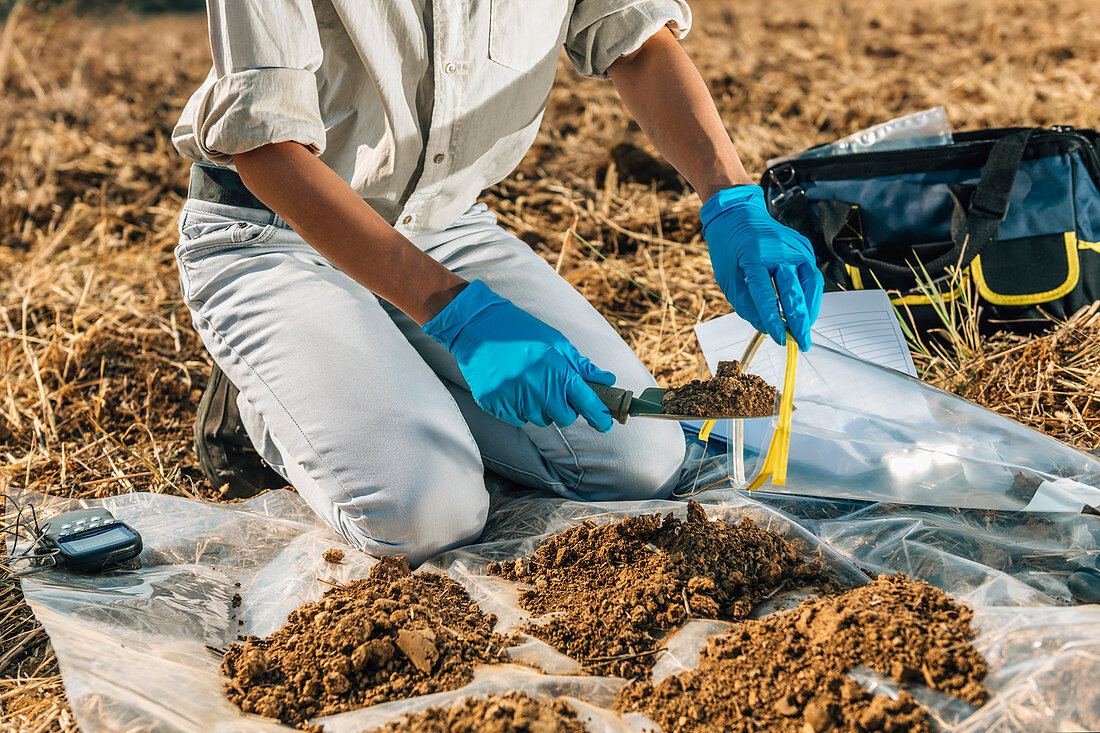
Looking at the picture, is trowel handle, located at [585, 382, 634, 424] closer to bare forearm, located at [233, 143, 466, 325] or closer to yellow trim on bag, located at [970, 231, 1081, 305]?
bare forearm, located at [233, 143, 466, 325]

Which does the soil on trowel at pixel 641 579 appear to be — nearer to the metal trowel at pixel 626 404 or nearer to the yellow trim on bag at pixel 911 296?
the metal trowel at pixel 626 404

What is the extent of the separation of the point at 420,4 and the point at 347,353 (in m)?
0.70

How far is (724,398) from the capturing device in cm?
135

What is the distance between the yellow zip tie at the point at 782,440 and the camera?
133 centimetres

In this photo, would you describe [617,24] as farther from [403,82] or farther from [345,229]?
[345,229]

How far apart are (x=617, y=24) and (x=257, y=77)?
2.74 ft

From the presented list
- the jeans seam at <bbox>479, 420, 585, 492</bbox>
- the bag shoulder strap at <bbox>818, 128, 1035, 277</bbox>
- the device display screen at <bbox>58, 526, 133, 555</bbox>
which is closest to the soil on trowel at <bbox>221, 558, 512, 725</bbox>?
the device display screen at <bbox>58, 526, 133, 555</bbox>

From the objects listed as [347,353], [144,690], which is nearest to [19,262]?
[347,353]

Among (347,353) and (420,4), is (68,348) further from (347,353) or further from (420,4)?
(420,4)

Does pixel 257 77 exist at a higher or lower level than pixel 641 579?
higher

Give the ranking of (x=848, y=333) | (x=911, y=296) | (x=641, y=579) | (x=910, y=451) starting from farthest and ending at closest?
1. (x=911, y=296)
2. (x=848, y=333)
3. (x=910, y=451)
4. (x=641, y=579)

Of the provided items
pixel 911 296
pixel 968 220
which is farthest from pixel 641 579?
pixel 968 220

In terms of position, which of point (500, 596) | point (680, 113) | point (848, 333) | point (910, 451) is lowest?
point (500, 596)

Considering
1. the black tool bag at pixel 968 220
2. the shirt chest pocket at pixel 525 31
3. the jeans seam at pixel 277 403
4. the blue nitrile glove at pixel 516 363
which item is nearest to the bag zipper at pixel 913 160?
the black tool bag at pixel 968 220
